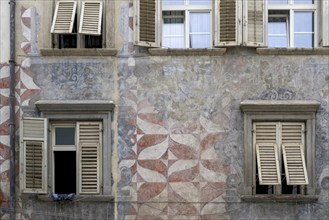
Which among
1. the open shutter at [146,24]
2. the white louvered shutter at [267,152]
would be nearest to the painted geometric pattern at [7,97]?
the open shutter at [146,24]

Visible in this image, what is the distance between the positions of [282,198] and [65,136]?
13.7 feet

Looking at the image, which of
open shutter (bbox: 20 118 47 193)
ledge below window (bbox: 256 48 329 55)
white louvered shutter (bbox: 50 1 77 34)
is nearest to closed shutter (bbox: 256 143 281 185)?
ledge below window (bbox: 256 48 329 55)

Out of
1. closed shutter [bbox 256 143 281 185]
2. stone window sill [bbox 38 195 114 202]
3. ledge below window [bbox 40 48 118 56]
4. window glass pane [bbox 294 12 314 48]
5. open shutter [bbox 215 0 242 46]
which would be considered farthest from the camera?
window glass pane [bbox 294 12 314 48]

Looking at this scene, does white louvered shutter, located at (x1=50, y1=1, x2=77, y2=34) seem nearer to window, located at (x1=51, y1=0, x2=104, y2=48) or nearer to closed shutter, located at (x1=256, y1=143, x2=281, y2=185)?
window, located at (x1=51, y1=0, x2=104, y2=48)

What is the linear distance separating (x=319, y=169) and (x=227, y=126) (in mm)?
1860

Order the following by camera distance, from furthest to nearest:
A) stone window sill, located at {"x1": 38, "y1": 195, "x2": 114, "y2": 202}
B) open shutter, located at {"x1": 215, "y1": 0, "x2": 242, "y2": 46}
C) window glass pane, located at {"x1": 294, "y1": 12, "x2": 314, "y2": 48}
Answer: window glass pane, located at {"x1": 294, "y1": 12, "x2": 314, "y2": 48} → open shutter, located at {"x1": 215, "y1": 0, "x2": 242, "y2": 46} → stone window sill, located at {"x1": 38, "y1": 195, "x2": 114, "y2": 202}

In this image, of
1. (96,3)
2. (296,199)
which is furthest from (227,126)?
(96,3)

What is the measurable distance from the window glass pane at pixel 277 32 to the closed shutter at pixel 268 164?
1979 millimetres

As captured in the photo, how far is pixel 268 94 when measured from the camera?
1334 centimetres

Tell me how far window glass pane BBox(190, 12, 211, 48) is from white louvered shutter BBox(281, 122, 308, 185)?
2202 millimetres

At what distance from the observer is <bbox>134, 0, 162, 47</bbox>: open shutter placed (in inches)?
526

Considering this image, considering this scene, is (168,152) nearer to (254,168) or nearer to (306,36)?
(254,168)

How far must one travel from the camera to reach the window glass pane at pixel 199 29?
1372cm

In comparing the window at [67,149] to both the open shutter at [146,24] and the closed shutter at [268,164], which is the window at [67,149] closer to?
the open shutter at [146,24]
